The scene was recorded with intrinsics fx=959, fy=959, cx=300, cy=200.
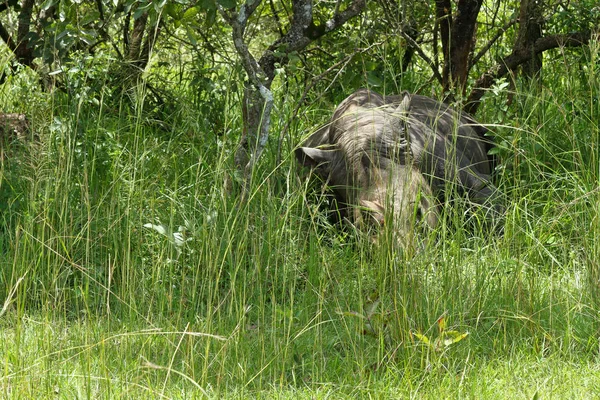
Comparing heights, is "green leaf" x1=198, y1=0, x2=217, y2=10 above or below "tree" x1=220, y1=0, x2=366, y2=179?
above

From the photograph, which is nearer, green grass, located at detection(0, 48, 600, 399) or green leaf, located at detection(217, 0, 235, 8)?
green grass, located at detection(0, 48, 600, 399)

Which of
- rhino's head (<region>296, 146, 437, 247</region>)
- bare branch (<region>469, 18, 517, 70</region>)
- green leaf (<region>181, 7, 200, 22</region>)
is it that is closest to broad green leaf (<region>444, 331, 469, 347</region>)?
rhino's head (<region>296, 146, 437, 247</region>)

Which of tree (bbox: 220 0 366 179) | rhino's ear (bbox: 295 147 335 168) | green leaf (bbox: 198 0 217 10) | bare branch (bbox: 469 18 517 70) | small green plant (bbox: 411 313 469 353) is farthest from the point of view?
bare branch (bbox: 469 18 517 70)

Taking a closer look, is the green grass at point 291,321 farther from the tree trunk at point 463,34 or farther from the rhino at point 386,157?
the tree trunk at point 463,34

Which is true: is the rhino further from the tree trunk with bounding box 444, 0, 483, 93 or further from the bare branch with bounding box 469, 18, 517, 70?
the bare branch with bounding box 469, 18, 517, 70

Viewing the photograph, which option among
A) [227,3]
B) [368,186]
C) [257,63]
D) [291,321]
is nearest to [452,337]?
[291,321]

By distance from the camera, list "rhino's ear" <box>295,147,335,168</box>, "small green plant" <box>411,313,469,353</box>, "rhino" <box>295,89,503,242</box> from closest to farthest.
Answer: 1. "small green plant" <box>411,313,469,353</box>
2. "rhino" <box>295,89,503,242</box>
3. "rhino's ear" <box>295,147,335,168</box>

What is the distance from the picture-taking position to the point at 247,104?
16.4 feet

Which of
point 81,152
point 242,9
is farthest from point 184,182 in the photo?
point 242,9

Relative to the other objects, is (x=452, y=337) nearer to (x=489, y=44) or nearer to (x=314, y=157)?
(x=314, y=157)

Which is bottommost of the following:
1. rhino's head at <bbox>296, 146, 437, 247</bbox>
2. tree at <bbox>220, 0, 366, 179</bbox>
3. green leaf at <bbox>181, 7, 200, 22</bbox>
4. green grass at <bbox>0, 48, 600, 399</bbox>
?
green grass at <bbox>0, 48, 600, 399</bbox>

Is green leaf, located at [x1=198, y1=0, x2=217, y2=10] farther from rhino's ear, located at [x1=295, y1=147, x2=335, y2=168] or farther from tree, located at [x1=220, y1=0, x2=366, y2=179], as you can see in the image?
rhino's ear, located at [x1=295, y1=147, x2=335, y2=168]

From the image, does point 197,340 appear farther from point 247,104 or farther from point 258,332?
point 247,104

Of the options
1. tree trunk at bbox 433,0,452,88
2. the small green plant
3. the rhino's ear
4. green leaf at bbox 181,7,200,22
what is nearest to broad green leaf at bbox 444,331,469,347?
the small green plant
